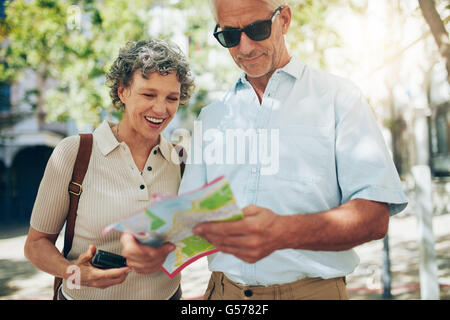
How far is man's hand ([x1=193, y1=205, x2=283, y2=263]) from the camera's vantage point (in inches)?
45.8

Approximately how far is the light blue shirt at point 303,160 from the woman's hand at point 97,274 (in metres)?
0.38

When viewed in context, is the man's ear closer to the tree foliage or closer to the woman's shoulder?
the woman's shoulder

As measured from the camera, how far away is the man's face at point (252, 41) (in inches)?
63.7

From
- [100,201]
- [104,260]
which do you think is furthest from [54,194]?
[104,260]

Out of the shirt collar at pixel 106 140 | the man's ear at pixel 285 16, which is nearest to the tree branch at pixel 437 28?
the man's ear at pixel 285 16

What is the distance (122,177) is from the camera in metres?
2.01

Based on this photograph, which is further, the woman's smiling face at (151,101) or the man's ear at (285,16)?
the woman's smiling face at (151,101)

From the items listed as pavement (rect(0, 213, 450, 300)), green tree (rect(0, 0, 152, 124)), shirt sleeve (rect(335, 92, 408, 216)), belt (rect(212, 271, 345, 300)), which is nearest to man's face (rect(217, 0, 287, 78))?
shirt sleeve (rect(335, 92, 408, 216))

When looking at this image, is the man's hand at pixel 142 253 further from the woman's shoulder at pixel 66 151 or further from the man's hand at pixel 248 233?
the woman's shoulder at pixel 66 151

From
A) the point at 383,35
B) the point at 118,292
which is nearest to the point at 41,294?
the point at 118,292

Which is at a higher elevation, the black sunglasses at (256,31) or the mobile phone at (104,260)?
the black sunglasses at (256,31)

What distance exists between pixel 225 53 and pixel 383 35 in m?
5.52

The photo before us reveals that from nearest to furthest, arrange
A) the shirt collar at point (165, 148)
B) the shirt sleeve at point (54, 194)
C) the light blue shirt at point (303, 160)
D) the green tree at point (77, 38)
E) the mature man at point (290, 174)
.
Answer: the mature man at point (290, 174), the light blue shirt at point (303, 160), the shirt sleeve at point (54, 194), the shirt collar at point (165, 148), the green tree at point (77, 38)

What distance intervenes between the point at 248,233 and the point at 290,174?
413mm
